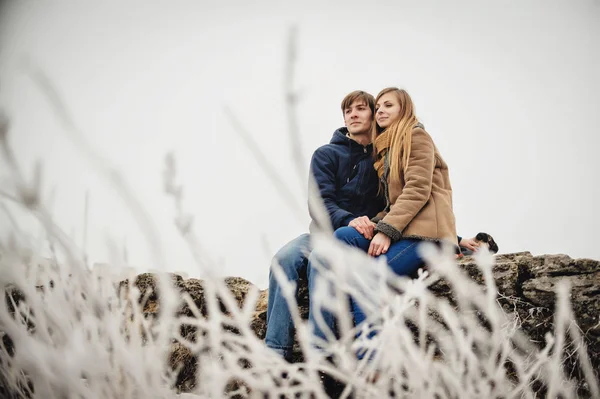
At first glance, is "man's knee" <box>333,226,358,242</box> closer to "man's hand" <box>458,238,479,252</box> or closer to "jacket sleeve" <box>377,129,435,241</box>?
"jacket sleeve" <box>377,129,435,241</box>

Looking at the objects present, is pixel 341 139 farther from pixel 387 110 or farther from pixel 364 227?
pixel 364 227

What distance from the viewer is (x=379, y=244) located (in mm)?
2033

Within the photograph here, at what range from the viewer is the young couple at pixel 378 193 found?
6.64 ft

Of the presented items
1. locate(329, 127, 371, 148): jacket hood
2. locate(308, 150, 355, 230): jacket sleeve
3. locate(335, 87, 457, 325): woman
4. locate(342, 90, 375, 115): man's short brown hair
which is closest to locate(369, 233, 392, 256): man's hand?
locate(335, 87, 457, 325): woman

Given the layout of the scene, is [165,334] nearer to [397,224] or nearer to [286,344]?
[286,344]

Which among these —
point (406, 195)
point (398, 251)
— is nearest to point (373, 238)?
point (398, 251)

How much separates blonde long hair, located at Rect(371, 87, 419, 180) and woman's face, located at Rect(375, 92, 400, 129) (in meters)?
0.03

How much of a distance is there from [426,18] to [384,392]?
10308 centimetres

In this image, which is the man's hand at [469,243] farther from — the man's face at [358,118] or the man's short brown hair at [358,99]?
the man's short brown hair at [358,99]

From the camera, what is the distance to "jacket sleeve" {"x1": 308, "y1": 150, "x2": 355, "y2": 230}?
7.72 ft

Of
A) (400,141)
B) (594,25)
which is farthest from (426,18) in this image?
(400,141)

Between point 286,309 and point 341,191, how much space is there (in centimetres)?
102

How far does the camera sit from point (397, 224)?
2043 millimetres

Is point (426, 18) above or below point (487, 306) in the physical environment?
above
